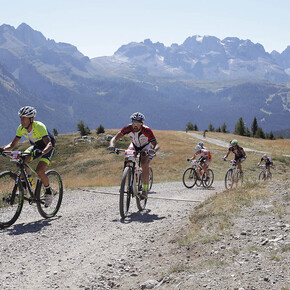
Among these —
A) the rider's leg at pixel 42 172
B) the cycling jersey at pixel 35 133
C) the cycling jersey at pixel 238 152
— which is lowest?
the rider's leg at pixel 42 172

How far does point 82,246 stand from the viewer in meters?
7.31

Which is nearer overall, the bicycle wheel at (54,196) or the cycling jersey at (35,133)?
the cycling jersey at (35,133)

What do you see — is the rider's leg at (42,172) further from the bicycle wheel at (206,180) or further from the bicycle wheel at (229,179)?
the bicycle wheel at (206,180)

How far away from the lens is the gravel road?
18.9ft

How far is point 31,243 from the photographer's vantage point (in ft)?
24.5

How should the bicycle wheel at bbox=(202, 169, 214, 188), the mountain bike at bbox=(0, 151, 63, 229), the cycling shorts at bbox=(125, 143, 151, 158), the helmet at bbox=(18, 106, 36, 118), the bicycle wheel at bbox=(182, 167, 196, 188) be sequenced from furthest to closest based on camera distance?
the bicycle wheel at bbox=(202, 169, 214, 188) → the bicycle wheel at bbox=(182, 167, 196, 188) → the cycling shorts at bbox=(125, 143, 151, 158) → the helmet at bbox=(18, 106, 36, 118) → the mountain bike at bbox=(0, 151, 63, 229)

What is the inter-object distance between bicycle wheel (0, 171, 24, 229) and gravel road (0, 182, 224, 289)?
29 cm

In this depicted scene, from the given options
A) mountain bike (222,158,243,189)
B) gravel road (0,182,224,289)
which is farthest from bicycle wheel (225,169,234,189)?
gravel road (0,182,224,289)

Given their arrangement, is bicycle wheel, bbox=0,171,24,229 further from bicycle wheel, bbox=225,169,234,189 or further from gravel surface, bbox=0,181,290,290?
bicycle wheel, bbox=225,169,234,189

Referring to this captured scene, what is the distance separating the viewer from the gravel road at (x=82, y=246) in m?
5.75

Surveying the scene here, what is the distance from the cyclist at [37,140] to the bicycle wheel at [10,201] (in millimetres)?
294

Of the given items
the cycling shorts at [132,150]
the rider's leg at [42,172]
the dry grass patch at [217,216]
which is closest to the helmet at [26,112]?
the rider's leg at [42,172]

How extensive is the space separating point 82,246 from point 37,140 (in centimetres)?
345

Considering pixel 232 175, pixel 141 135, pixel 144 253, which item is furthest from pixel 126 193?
pixel 232 175
